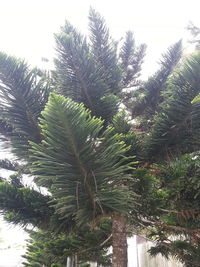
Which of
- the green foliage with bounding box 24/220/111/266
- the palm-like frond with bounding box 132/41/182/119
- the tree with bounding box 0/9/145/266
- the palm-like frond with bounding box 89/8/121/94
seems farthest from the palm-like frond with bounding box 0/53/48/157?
the palm-like frond with bounding box 132/41/182/119

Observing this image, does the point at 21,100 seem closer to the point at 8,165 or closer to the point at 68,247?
the point at 8,165

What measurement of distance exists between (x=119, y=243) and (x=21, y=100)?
0.95 m

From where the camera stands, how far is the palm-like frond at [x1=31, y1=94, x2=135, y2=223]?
96 cm

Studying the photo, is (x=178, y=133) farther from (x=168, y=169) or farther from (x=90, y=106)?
(x=90, y=106)

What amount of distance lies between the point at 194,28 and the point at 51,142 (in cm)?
681

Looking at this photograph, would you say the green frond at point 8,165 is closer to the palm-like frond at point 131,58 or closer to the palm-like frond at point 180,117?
the palm-like frond at point 180,117

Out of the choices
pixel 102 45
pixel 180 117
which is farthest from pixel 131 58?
pixel 180 117

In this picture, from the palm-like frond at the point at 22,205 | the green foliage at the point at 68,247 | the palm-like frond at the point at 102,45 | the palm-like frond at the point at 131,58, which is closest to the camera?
the palm-like frond at the point at 22,205

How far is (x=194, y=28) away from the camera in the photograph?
21.6ft

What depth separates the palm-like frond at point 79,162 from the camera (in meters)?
0.96

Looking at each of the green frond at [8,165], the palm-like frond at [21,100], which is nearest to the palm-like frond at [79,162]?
the palm-like frond at [21,100]

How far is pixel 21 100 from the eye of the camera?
1.37 meters

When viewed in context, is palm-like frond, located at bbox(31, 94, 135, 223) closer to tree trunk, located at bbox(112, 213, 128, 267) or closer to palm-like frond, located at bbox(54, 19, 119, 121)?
tree trunk, located at bbox(112, 213, 128, 267)

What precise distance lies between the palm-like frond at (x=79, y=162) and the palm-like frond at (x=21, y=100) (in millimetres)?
377
